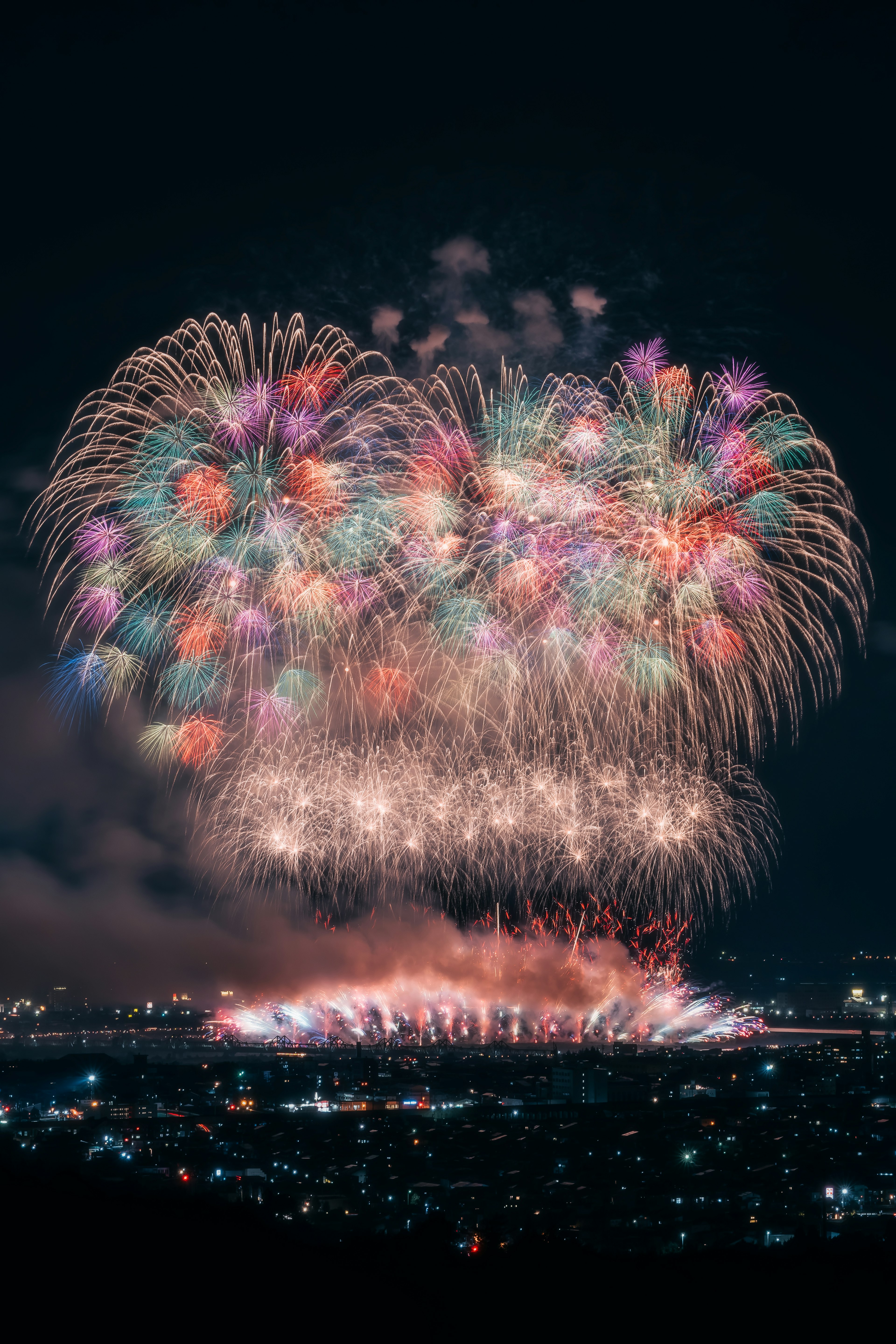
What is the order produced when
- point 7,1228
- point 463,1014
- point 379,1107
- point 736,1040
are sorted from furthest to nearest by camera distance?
point 736,1040
point 463,1014
point 379,1107
point 7,1228

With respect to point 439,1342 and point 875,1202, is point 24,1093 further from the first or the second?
point 439,1342

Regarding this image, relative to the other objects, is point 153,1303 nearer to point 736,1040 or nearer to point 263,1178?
point 263,1178

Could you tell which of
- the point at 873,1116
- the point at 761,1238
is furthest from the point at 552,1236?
the point at 873,1116

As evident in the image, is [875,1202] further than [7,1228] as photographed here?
Yes

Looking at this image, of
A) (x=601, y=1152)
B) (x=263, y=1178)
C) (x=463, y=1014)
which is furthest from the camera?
(x=463, y=1014)

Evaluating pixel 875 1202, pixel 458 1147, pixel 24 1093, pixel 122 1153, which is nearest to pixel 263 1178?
pixel 122 1153

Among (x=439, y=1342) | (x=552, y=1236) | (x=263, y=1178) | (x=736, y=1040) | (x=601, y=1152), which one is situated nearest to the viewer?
(x=439, y=1342)

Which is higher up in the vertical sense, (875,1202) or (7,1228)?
(7,1228)

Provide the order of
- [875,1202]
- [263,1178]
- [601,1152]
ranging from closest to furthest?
1. [875,1202]
2. [263,1178]
3. [601,1152]

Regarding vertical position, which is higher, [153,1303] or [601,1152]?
[153,1303]
